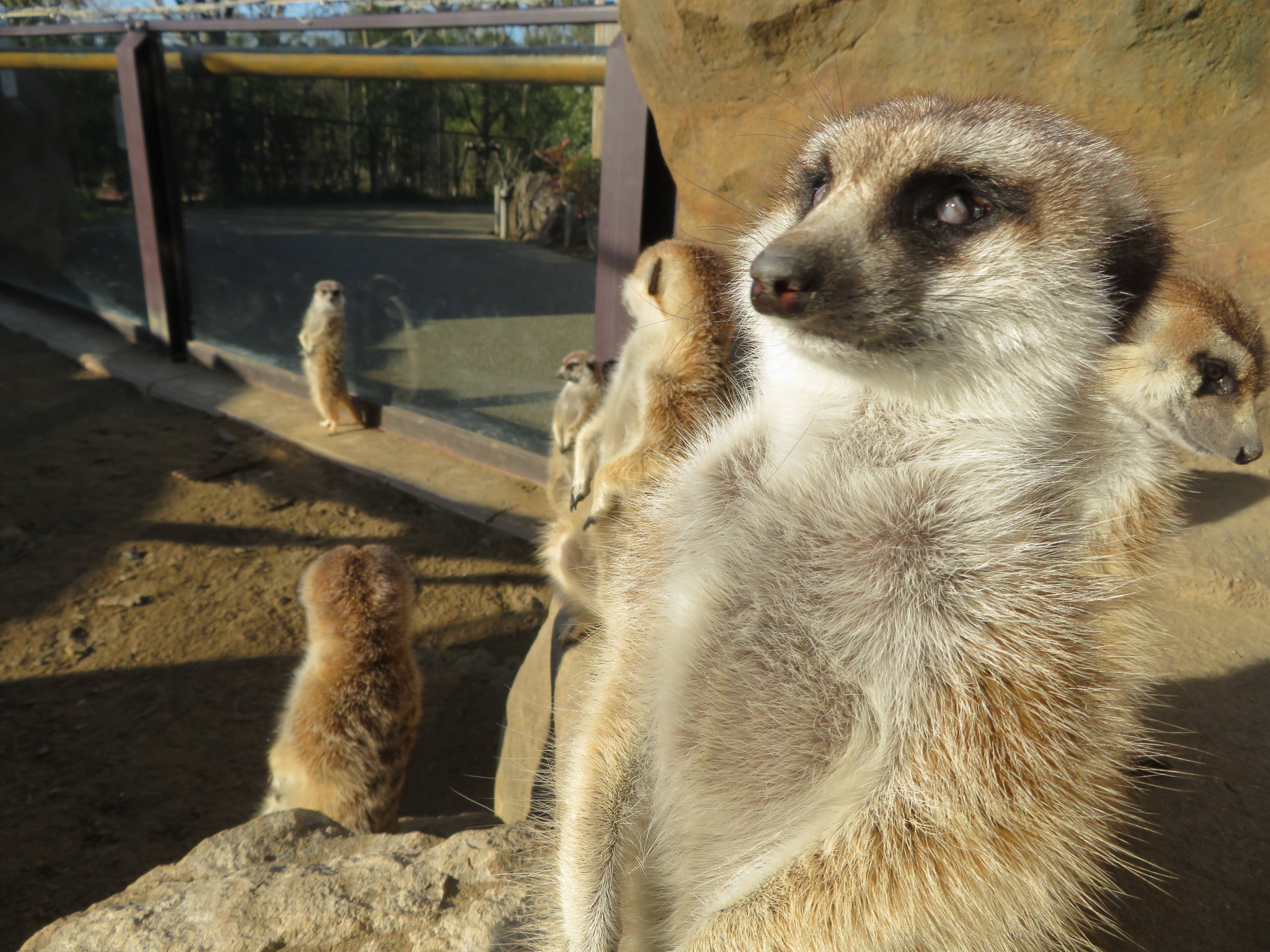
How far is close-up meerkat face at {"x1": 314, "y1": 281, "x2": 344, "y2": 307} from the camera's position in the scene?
5965 mm

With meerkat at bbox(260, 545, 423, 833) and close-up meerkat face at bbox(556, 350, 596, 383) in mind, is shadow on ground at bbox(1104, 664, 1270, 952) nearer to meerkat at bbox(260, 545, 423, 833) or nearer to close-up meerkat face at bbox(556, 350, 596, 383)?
meerkat at bbox(260, 545, 423, 833)

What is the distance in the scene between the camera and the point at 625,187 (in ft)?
13.0

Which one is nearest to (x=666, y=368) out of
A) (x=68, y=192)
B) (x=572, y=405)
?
(x=572, y=405)

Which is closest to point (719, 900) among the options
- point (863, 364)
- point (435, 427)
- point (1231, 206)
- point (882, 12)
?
point (863, 364)

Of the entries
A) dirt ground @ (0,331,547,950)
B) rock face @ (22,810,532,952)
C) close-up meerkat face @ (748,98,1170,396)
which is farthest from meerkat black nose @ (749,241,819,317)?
dirt ground @ (0,331,547,950)

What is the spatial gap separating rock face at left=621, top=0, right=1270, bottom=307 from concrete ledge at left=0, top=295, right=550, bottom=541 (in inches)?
99.9

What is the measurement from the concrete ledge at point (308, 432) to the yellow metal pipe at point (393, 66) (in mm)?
2415

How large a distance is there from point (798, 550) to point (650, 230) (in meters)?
3.12

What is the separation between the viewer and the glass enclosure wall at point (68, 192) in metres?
7.54

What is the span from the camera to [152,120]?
6633 mm

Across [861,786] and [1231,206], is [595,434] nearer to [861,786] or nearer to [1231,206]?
[861,786]

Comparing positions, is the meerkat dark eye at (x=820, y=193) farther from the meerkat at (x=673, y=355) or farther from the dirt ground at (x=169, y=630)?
the dirt ground at (x=169, y=630)

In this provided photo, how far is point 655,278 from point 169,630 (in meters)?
3.21

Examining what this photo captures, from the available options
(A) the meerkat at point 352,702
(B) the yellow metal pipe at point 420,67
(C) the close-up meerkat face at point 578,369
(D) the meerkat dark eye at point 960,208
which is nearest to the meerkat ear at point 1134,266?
(D) the meerkat dark eye at point 960,208
